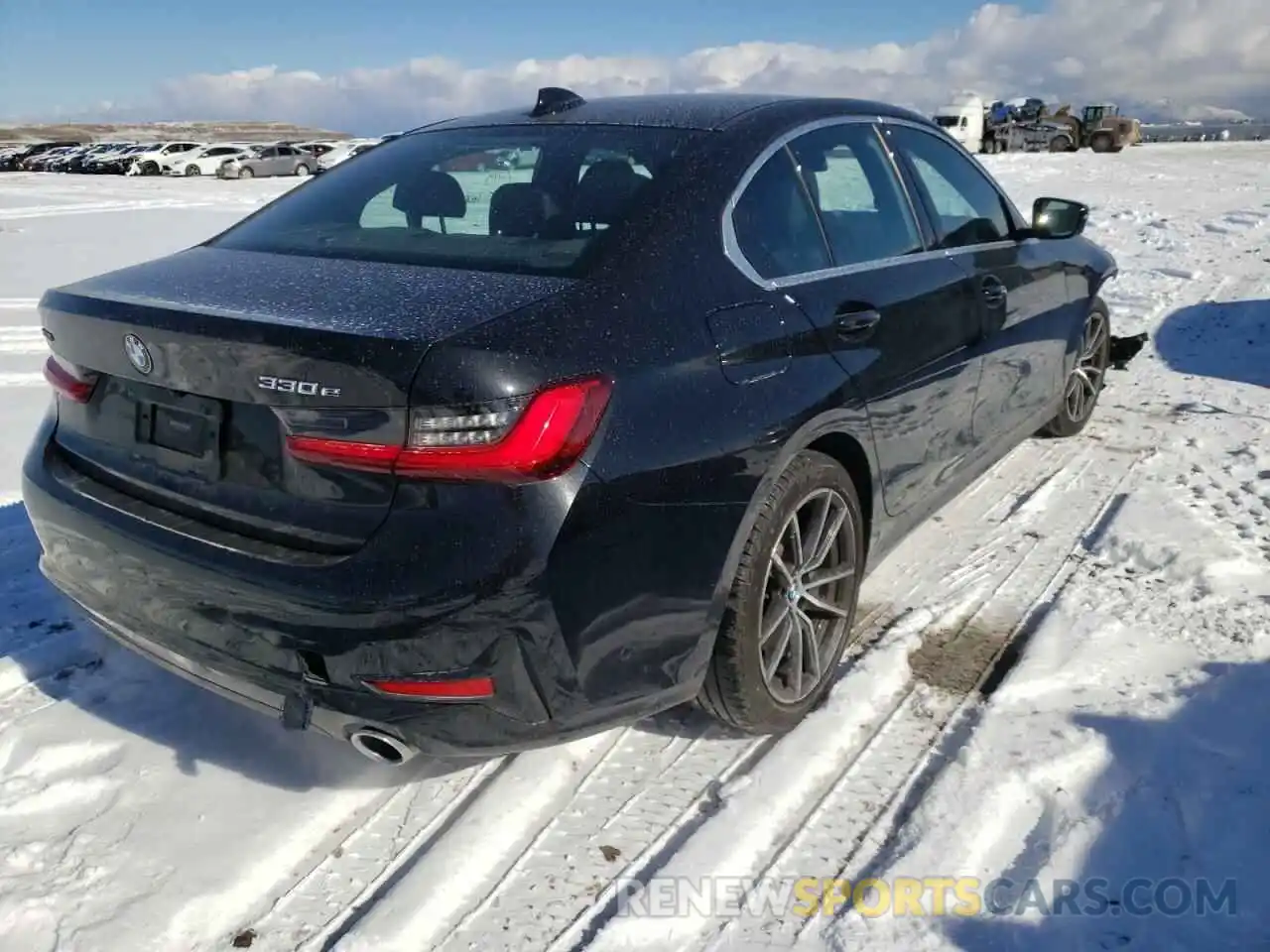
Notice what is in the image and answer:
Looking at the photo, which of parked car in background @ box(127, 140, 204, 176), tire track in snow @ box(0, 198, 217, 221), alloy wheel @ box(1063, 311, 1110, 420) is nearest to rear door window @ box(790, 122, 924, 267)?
alloy wheel @ box(1063, 311, 1110, 420)

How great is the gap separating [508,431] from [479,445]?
0.20 feet

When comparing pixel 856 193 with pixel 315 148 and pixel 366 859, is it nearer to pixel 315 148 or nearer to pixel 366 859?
pixel 366 859

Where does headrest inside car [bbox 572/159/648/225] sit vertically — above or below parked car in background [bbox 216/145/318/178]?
above

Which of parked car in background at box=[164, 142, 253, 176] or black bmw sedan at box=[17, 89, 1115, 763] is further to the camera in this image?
parked car in background at box=[164, 142, 253, 176]

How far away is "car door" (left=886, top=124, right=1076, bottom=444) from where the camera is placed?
3738 mm

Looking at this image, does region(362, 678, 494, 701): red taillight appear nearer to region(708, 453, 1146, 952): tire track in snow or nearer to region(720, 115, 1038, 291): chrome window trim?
region(708, 453, 1146, 952): tire track in snow

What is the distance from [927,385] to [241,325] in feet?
6.92

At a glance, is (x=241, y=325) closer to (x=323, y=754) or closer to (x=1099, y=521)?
(x=323, y=754)

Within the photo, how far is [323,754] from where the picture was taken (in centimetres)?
285

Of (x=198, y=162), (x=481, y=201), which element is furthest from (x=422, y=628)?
(x=198, y=162)

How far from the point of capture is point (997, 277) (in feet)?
12.9

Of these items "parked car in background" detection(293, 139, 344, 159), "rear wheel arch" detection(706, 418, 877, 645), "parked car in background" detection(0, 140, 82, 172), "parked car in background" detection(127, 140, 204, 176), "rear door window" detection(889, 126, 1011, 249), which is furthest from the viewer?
"parked car in background" detection(0, 140, 82, 172)

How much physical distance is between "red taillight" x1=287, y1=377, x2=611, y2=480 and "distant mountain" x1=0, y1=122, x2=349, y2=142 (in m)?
73.4

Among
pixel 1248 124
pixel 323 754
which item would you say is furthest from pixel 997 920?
pixel 1248 124
